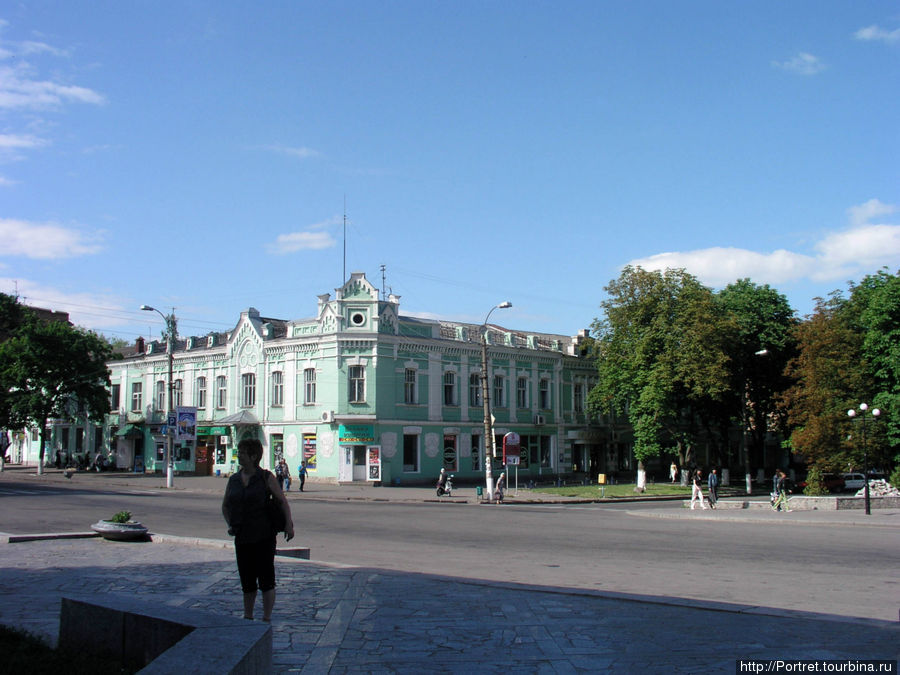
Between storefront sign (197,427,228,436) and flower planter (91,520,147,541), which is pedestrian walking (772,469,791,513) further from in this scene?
storefront sign (197,427,228,436)

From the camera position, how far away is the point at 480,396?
169 ft

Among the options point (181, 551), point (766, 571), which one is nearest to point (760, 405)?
point (766, 571)

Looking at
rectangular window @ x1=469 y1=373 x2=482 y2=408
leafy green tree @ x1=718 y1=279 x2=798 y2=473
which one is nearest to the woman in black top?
Answer: rectangular window @ x1=469 y1=373 x2=482 y2=408

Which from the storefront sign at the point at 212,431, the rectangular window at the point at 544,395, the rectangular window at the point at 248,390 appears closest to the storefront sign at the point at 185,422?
the rectangular window at the point at 248,390

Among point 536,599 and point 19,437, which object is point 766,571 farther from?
point 19,437

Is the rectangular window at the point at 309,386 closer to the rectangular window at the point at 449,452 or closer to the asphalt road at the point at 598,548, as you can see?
the rectangular window at the point at 449,452

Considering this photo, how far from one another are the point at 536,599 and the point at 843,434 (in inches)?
1180

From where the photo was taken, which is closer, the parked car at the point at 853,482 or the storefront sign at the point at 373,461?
the storefront sign at the point at 373,461

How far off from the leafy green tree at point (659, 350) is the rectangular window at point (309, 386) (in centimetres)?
1851

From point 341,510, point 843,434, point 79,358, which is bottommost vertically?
point 341,510

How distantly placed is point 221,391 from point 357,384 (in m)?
13.1

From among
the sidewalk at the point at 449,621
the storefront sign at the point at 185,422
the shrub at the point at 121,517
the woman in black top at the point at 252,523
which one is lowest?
the sidewalk at the point at 449,621

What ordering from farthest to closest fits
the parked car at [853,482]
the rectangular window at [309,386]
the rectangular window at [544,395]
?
1. the rectangular window at [544,395]
2. the parked car at [853,482]
3. the rectangular window at [309,386]

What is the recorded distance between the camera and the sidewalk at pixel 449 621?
6.99m
